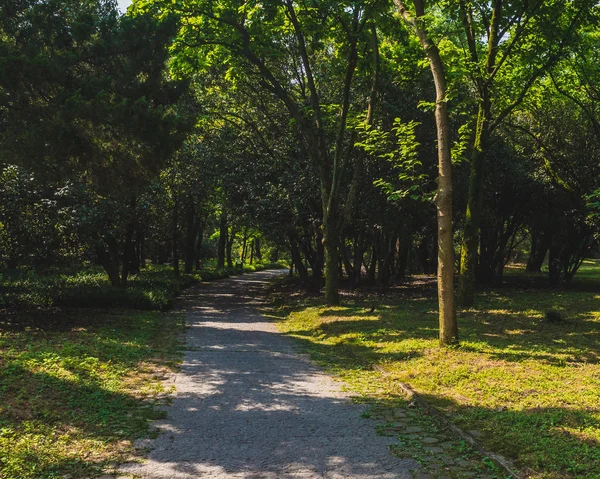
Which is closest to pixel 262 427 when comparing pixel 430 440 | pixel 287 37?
pixel 430 440

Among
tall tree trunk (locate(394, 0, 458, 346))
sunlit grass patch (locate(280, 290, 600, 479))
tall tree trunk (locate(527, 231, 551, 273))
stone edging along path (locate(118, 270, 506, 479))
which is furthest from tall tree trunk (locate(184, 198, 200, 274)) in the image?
tall tree trunk (locate(394, 0, 458, 346))

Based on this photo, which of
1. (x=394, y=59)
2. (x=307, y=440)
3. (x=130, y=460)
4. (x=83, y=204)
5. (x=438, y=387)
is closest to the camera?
(x=130, y=460)

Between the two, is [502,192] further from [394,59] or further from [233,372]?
[233,372]

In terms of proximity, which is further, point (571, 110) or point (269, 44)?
point (571, 110)

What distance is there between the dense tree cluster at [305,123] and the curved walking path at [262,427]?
336 centimetres

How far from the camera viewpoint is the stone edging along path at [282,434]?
13.9 feet

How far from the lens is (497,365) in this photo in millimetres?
7656

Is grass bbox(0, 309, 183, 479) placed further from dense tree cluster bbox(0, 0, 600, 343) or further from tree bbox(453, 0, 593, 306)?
tree bbox(453, 0, 593, 306)

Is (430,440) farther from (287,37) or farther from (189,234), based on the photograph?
(189,234)

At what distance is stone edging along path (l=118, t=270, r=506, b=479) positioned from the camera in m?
4.25

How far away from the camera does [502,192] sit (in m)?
19.6

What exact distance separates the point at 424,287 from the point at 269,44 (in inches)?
465

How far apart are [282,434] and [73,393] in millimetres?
2818

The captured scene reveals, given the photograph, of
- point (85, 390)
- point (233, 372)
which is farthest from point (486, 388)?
point (85, 390)
